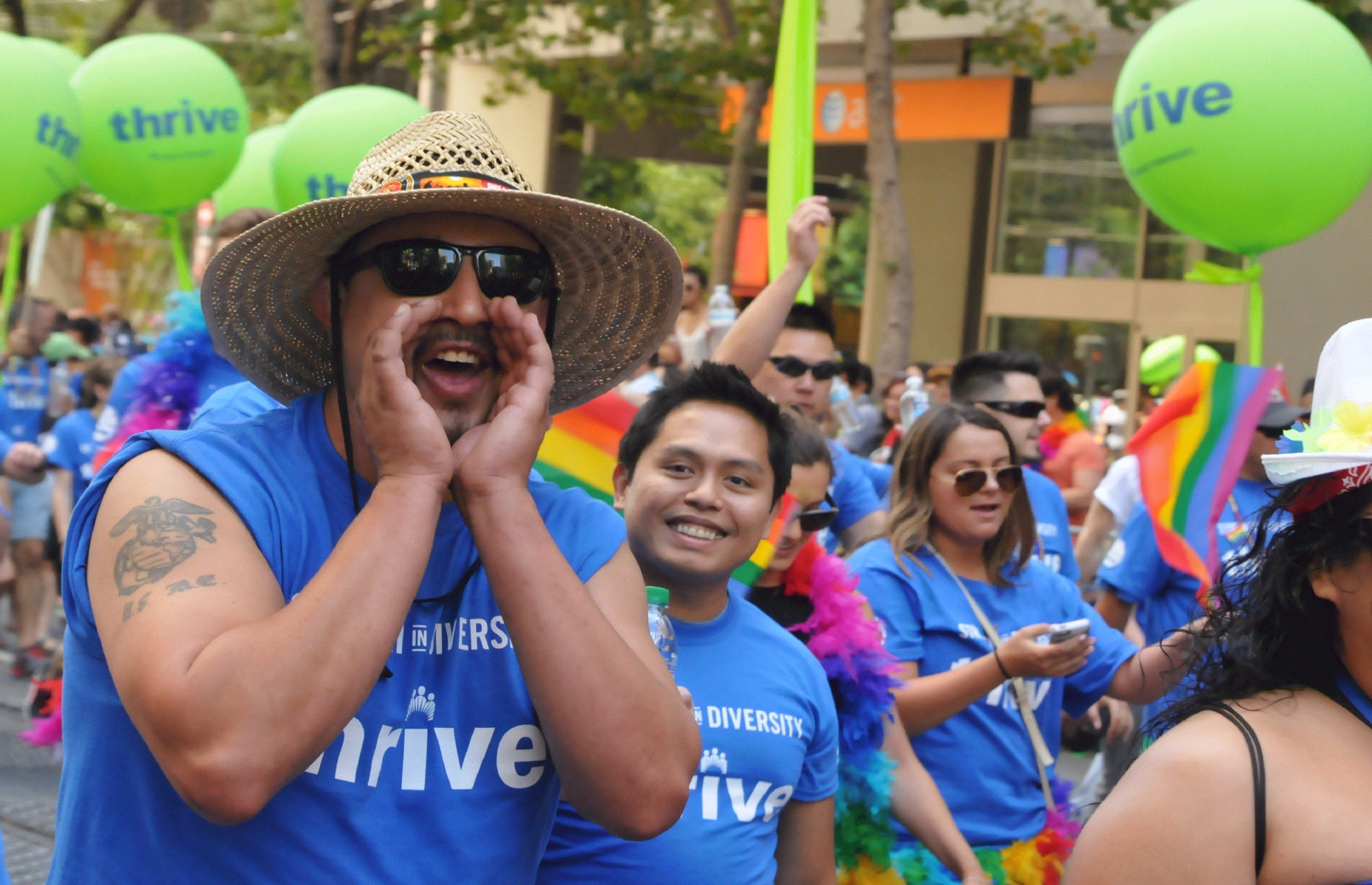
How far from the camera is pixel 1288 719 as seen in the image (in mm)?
1978

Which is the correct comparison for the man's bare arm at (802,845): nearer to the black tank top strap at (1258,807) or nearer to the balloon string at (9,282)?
the black tank top strap at (1258,807)

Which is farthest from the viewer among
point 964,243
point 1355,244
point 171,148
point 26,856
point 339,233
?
point 964,243

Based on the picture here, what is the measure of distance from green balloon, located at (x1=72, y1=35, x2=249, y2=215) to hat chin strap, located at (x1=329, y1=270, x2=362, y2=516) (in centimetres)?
611

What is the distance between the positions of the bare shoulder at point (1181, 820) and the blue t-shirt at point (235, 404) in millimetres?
1678

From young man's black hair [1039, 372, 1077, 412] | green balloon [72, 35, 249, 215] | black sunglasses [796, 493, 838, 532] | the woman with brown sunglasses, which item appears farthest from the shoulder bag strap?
green balloon [72, 35, 249, 215]

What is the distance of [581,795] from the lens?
175 cm

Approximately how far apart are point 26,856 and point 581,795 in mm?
4394

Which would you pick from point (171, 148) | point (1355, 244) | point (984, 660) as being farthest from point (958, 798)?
point (1355, 244)

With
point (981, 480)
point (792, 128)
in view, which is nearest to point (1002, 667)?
point (981, 480)

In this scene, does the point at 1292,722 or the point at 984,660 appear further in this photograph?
the point at 984,660

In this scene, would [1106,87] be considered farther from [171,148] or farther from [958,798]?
[958,798]

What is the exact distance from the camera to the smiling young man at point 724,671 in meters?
2.49

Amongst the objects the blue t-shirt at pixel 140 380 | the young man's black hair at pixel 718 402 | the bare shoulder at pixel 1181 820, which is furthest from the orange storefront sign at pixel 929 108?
the bare shoulder at pixel 1181 820

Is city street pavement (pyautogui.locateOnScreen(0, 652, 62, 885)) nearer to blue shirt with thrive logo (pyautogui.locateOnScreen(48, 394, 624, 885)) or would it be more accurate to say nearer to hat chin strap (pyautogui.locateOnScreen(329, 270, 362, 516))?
blue shirt with thrive logo (pyautogui.locateOnScreen(48, 394, 624, 885))
